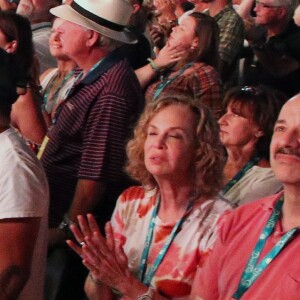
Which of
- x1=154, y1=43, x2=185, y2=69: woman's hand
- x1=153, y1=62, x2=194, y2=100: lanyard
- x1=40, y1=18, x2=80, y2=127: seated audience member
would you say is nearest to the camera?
x1=40, y1=18, x2=80, y2=127: seated audience member

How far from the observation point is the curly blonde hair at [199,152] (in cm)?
247

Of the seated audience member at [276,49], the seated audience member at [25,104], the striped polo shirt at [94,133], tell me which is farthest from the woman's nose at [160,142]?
the seated audience member at [276,49]

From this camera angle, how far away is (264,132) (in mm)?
3105

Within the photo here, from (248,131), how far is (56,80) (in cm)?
132

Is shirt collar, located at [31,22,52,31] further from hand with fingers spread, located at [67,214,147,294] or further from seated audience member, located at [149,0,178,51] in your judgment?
hand with fingers spread, located at [67,214,147,294]

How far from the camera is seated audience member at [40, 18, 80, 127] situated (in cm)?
376

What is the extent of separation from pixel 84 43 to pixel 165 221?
1114 mm

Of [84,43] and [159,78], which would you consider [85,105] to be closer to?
[84,43]

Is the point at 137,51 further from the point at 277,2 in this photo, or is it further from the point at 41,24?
the point at 277,2

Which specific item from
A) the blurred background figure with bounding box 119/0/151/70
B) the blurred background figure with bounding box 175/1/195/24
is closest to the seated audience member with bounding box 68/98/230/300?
the blurred background figure with bounding box 119/0/151/70

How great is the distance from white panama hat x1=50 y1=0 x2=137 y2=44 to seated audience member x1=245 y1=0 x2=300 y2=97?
1.50 metres

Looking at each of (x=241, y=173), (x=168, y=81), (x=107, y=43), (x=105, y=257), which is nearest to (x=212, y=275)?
(x=105, y=257)

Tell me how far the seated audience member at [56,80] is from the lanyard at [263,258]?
188 centimetres

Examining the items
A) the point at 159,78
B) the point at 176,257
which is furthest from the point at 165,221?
the point at 159,78
